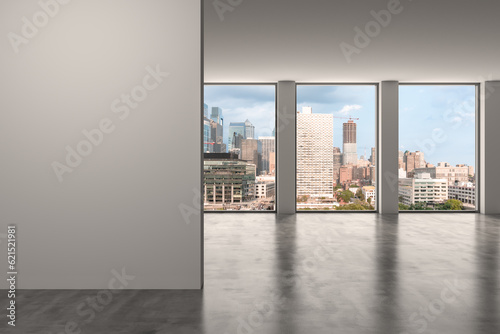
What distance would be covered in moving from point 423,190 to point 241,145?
4.97 metres

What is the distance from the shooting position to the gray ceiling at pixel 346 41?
5.47m

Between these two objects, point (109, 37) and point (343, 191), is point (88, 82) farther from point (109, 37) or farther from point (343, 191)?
point (343, 191)

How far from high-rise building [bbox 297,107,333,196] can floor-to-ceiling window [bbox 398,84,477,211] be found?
1.86 metres

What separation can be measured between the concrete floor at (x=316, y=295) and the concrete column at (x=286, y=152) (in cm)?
387

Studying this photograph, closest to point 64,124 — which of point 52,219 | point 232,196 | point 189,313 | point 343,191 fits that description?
point 52,219

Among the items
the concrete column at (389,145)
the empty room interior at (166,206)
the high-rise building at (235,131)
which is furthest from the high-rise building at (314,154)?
the empty room interior at (166,206)

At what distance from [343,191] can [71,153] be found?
25.8ft

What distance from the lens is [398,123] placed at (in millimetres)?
10383

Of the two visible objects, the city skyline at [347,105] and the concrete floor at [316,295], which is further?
the city skyline at [347,105]

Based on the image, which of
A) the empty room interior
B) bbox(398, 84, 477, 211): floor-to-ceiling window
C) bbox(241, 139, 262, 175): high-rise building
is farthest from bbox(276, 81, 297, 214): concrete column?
the empty room interior

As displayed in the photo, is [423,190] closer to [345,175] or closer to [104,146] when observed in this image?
[345,175]

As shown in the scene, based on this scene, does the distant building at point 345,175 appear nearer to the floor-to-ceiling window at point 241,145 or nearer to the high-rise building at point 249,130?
the floor-to-ceiling window at point 241,145

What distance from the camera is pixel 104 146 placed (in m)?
3.85

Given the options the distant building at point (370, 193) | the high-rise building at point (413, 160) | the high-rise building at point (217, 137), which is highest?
the high-rise building at point (217, 137)
